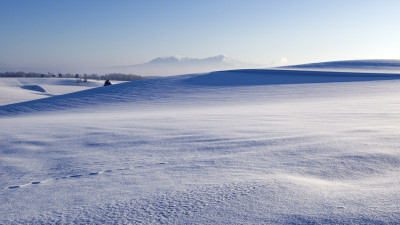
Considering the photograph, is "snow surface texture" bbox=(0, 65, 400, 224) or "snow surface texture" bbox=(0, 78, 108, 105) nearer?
"snow surface texture" bbox=(0, 65, 400, 224)

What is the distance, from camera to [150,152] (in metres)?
3.44

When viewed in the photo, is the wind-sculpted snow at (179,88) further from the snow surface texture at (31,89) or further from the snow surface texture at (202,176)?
the snow surface texture at (31,89)

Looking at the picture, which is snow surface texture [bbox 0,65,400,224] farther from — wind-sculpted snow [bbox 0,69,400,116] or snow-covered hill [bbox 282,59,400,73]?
snow-covered hill [bbox 282,59,400,73]

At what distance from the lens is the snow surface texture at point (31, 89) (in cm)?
3787

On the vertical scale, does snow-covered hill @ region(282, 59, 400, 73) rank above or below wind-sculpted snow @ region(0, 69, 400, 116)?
above

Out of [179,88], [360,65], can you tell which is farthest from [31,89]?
[360,65]

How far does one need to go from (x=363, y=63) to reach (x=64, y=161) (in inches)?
1236

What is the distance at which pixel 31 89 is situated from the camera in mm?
55594

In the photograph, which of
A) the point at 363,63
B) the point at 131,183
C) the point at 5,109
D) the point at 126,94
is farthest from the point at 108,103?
Answer: the point at 363,63

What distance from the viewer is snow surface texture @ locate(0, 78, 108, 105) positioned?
37.9m

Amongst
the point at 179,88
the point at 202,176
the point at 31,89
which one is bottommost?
the point at 202,176

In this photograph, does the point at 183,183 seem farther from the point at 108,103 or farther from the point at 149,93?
the point at 149,93

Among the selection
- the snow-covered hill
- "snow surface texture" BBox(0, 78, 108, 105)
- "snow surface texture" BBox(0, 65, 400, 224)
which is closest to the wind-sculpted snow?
the snow-covered hill

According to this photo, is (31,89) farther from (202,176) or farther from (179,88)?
(202,176)
